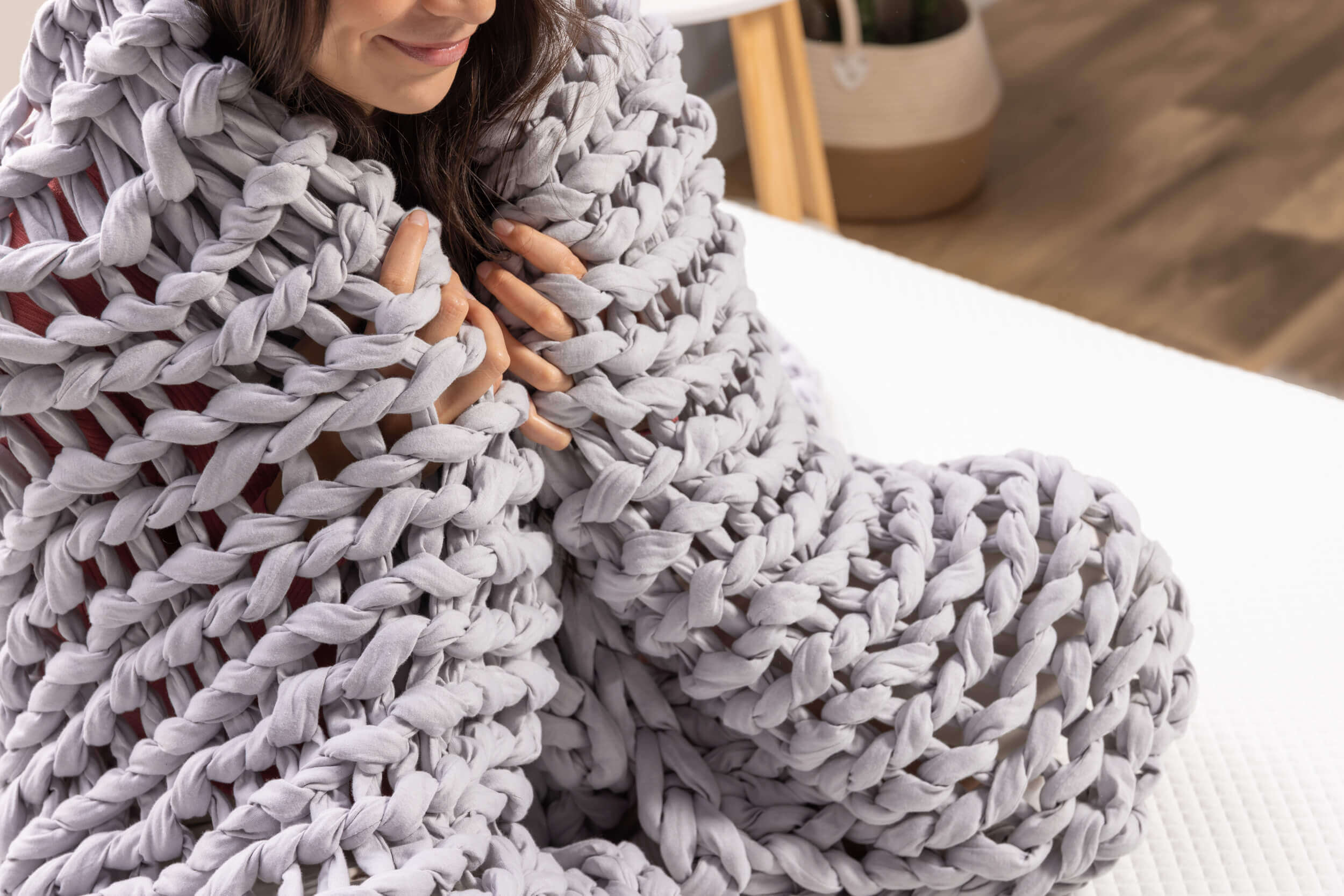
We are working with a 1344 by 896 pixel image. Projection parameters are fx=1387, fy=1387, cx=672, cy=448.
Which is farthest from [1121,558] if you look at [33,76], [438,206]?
[33,76]

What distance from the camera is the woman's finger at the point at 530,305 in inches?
25.7

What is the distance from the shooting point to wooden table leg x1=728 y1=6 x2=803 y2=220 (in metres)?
1.42

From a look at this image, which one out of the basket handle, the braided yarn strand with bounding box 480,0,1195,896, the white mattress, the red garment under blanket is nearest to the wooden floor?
the basket handle

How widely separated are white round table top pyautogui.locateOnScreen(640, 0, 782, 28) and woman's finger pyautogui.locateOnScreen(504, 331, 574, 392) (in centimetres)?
58

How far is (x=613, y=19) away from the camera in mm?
689

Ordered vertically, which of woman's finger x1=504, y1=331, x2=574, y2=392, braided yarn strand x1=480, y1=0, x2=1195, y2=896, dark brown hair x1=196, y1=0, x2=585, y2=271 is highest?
dark brown hair x1=196, y1=0, x2=585, y2=271

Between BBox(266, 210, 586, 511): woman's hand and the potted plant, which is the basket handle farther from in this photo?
BBox(266, 210, 586, 511): woman's hand

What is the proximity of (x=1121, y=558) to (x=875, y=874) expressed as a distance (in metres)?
0.22

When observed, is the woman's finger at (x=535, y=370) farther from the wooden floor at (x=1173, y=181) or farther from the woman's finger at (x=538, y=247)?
the wooden floor at (x=1173, y=181)

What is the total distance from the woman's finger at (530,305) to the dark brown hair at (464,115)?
15mm

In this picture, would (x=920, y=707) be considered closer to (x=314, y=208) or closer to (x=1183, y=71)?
(x=314, y=208)

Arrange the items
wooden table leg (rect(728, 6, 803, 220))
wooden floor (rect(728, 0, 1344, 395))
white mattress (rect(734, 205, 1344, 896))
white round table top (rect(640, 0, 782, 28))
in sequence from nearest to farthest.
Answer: white mattress (rect(734, 205, 1344, 896)), white round table top (rect(640, 0, 782, 28)), wooden table leg (rect(728, 6, 803, 220)), wooden floor (rect(728, 0, 1344, 395))

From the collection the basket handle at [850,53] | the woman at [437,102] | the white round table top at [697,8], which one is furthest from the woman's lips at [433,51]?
the basket handle at [850,53]

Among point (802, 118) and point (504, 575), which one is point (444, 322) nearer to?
point (504, 575)
